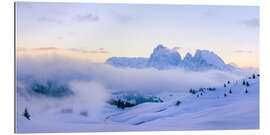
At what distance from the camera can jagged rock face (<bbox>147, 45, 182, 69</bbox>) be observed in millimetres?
7613

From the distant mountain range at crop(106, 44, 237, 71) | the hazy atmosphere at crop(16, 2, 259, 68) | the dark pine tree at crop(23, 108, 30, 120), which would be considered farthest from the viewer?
the distant mountain range at crop(106, 44, 237, 71)

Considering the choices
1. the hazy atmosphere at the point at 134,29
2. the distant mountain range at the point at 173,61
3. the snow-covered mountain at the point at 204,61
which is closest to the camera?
the hazy atmosphere at the point at 134,29

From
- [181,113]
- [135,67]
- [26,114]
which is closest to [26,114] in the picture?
[26,114]

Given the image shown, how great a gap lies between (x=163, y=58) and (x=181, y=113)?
1020 mm

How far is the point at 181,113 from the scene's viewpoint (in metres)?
7.73

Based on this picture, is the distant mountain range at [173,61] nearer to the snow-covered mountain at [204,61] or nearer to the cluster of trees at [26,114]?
the snow-covered mountain at [204,61]

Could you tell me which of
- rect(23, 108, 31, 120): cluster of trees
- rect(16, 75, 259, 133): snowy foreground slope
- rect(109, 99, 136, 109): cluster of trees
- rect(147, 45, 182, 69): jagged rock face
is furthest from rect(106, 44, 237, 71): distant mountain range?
rect(23, 108, 31, 120): cluster of trees

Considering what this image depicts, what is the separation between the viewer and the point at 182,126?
7629mm

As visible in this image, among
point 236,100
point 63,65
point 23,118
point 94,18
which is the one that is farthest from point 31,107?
point 236,100

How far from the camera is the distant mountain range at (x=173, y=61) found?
24.9 ft

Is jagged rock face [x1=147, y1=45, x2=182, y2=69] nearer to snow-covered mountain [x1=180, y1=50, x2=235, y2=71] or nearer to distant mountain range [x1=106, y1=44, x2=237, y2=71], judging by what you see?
distant mountain range [x1=106, y1=44, x2=237, y2=71]

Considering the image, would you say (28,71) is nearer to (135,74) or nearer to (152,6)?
(135,74)

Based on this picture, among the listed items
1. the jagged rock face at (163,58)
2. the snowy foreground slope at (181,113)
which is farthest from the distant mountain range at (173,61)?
the snowy foreground slope at (181,113)

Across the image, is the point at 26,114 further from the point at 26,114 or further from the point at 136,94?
the point at 136,94
